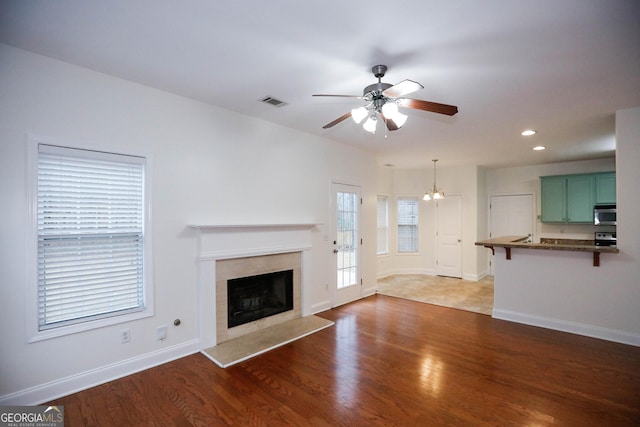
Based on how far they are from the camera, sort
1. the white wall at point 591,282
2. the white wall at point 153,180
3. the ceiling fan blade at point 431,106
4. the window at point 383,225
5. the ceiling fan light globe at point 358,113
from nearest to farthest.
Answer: the ceiling fan blade at point 431,106
the white wall at point 153,180
the ceiling fan light globe at point 358,113
the white wall at point 591,282
the window at point 383,225

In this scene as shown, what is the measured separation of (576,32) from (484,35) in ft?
2.00

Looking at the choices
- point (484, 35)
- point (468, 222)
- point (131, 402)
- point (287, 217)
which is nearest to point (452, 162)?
point (468, 222)

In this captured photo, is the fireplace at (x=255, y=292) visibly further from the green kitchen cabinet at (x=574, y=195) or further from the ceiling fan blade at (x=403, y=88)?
the green kitchen cabinet at (x=574, y=195)

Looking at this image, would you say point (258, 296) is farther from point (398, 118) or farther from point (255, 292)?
point (398, 118)

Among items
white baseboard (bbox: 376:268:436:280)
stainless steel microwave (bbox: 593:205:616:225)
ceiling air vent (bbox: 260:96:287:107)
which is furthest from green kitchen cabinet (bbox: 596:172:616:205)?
ceiling air vent (bbox: 260:96:287:107)

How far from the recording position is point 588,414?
2244 millimetres

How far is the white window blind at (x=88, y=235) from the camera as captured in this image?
2.45 metres

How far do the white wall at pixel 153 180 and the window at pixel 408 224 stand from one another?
3763mm

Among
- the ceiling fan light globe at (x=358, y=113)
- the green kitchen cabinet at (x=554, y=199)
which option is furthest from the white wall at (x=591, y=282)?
the ceiling fan light globe at (x=358, y=113)

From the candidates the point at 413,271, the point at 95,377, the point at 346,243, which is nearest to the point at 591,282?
the point at 346,243

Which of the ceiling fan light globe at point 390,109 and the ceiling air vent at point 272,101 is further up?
the ceiling air vent at point 272,101

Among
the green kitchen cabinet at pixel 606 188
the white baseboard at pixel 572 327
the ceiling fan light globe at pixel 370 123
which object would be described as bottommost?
the white baseboard at pixel 572 327

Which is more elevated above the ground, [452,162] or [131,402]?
[452,162]

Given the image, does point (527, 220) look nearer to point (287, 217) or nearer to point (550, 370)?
point (550, 370)
